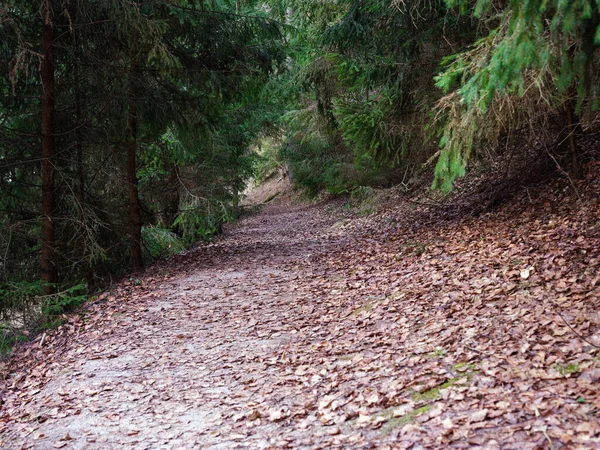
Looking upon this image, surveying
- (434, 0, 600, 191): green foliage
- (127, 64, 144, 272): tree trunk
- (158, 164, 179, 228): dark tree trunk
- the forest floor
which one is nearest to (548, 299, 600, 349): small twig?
the forest floor

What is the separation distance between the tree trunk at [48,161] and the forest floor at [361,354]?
1233mm

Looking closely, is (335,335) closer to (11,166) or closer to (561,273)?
(561,273)

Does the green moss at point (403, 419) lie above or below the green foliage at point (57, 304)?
below

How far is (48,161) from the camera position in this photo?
27.6ft

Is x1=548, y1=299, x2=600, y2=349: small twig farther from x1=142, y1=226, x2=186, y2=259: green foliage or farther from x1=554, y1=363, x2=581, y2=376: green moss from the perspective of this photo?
x1=142, y1=226, x2=186, y2=259: green foliage

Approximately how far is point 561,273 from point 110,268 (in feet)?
29.5

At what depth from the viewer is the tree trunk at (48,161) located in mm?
8289

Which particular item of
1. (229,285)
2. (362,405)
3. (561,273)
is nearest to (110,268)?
(229,285)

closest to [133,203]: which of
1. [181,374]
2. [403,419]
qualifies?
[181,374]

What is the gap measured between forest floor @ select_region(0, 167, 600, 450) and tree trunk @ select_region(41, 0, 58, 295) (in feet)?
4.05

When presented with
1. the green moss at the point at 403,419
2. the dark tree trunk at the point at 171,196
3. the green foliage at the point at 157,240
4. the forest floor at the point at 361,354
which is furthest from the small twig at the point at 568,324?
the dark tree trunk at the point at 171,196

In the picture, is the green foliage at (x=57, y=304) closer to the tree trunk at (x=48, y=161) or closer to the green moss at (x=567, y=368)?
the tree trunk at (x=48, y=161)

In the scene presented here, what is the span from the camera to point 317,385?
15.8ft

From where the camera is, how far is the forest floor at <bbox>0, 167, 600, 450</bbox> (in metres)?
3.68
